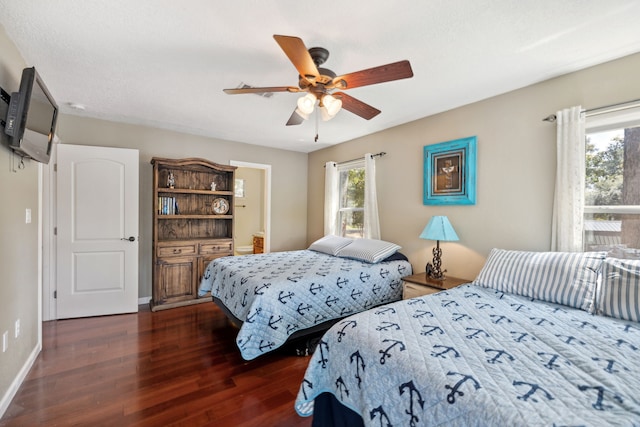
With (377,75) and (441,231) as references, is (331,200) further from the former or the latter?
(377,75)

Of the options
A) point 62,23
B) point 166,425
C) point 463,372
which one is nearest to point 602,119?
point 463,372

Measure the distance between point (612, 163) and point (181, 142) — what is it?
479 centimetres

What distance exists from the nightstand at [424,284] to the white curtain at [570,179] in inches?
35.4

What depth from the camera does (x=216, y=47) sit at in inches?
79.4

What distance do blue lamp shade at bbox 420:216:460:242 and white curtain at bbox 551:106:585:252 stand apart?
814 mm

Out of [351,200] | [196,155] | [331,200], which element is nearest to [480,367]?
[351,200]

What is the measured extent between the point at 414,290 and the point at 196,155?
11.8 feet

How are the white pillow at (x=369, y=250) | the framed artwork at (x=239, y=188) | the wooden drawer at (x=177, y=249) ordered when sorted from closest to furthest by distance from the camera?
the white pillow at (x=369, y=250)
the wooden drawer at (x=177, y=249)
the framed artwork at (x=239, y=188)

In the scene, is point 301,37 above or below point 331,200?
above

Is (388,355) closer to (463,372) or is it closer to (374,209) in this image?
(463,372)

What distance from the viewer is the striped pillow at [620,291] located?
1618 mm

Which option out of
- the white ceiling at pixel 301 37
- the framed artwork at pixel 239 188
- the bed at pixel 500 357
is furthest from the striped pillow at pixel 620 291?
the framed artwork at pixel 239 188

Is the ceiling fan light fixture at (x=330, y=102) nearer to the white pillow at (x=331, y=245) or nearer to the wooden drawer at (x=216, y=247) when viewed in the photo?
the white pillow at (x=331, y=245)

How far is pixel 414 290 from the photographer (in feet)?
9.47
